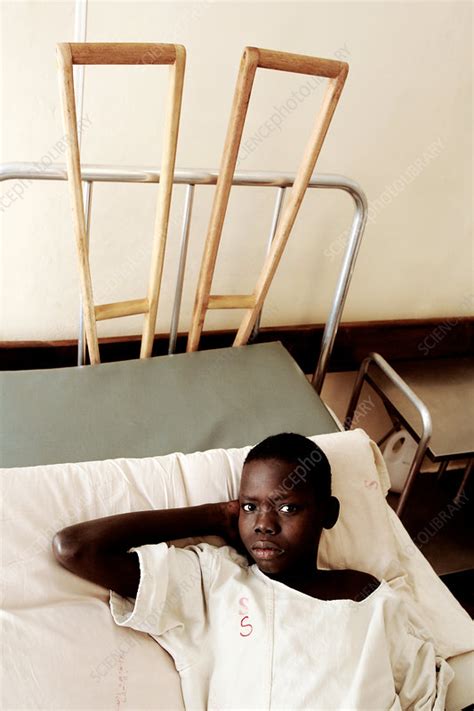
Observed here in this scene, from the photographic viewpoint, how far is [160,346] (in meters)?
1.73

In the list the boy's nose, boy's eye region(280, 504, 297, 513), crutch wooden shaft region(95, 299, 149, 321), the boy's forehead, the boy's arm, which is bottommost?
the boy's arm

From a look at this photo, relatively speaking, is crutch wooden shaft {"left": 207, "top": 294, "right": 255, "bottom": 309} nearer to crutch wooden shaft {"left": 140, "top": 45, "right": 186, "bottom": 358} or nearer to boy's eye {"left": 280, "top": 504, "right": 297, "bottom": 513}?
crutch wooden shaft {"left": 140, "top": 45, "right": 186, "bottom": 358}

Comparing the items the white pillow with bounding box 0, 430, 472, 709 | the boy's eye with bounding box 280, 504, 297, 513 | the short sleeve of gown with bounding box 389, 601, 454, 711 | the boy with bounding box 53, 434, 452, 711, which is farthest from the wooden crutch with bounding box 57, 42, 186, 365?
the short sleeve of gown with bounding box 389, 601, 454, 711

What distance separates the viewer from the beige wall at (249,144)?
A: 52.2 inches

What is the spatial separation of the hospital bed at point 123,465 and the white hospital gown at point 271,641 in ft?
0.17

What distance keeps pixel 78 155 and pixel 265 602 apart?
83 cm

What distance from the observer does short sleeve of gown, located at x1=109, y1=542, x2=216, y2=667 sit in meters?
0.99

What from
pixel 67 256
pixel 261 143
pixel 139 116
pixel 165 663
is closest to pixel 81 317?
pixel 67 256

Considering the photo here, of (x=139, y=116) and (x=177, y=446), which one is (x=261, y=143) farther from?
(x=177, y=446)

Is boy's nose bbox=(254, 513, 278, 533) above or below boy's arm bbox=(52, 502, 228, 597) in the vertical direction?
above

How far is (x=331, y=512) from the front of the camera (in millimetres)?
→ 1142

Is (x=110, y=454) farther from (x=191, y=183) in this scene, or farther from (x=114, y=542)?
(x=191, y=183)

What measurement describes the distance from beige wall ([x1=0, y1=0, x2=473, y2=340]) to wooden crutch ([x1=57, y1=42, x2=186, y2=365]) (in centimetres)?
20

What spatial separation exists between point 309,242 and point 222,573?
0.98m
